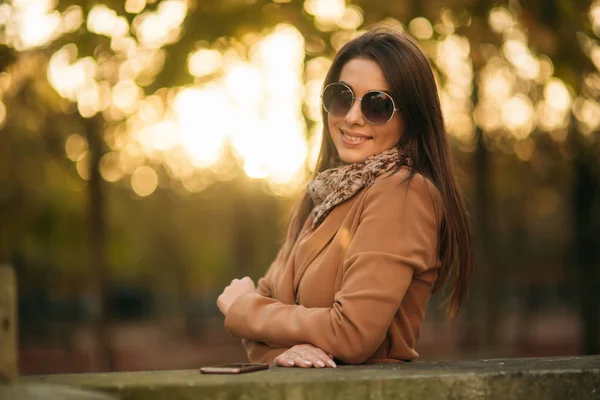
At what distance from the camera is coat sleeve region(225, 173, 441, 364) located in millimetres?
2564

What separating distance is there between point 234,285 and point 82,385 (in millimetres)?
956

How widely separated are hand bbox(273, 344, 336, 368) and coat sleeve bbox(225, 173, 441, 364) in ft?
0.07

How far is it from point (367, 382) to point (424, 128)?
1029mm

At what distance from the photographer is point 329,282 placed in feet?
9.07

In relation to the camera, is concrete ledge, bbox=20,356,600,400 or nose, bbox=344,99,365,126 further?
nose, bbox=344,99,365,126

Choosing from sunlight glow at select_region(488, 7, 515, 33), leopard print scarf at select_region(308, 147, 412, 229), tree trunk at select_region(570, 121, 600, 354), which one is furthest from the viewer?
tree trunk at select_region(570, 121, 600, 354)

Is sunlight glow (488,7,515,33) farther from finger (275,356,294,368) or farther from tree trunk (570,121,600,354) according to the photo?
tree trunk (570,121,600,354)

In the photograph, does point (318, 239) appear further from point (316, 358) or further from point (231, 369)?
point (231, 369)

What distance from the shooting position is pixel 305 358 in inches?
104

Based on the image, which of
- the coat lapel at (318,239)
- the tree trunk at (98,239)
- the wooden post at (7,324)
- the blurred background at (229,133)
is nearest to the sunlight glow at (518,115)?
the blurred background at (229,133)

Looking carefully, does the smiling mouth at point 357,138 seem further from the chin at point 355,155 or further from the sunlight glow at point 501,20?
the sunlight glow at point 501,20

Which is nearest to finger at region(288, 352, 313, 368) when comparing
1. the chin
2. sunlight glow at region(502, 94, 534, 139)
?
the chin

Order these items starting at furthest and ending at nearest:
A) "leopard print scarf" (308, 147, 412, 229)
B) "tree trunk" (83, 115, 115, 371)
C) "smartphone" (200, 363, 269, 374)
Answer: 1. "tree trunk" (83, 115, 115, 371)
2. "leopard print scarf" (308, 147, 412, 229)
3. "smartphone" (200, 363, 269, 374)

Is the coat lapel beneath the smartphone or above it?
above
